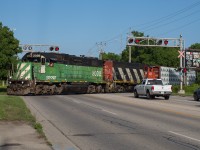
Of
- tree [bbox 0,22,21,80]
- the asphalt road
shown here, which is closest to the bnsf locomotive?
tree [bbox 0,22,21,80]

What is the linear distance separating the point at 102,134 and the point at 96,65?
36153 millimetres

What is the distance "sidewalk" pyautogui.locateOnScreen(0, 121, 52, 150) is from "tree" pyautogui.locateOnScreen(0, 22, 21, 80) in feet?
122

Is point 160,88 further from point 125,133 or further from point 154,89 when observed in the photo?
point 125,133

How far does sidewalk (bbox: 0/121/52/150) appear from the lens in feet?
33.0

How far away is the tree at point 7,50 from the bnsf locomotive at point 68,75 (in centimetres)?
934

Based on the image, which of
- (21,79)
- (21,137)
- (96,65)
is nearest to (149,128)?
(21,137)

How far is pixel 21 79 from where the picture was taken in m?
39.7

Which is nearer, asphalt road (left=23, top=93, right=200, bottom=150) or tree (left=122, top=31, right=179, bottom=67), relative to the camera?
asphalt road (left=23, top=93, right=200, bottom=150)

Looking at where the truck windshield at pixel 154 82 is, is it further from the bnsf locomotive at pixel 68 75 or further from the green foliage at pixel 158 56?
the green foliage at pixel 158 56

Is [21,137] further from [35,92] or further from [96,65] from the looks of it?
[96,65]

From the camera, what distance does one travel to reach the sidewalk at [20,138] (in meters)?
10.1

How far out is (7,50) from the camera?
53.5 metres

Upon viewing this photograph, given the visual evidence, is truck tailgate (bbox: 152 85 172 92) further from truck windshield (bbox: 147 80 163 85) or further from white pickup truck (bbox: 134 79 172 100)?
truck windshield (bbox: 147 80 163 85)

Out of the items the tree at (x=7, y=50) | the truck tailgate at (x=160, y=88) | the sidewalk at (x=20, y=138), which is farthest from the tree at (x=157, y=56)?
the sidewalk at (x=20, y=138)
